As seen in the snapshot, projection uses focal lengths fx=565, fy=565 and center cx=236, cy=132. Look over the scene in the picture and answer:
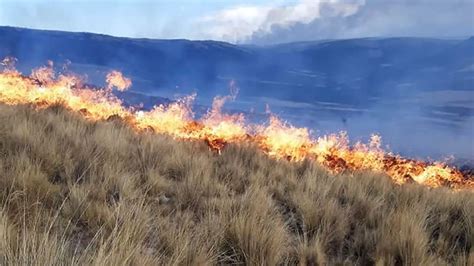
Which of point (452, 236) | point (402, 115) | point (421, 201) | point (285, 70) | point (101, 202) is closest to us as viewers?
point (101, 202)

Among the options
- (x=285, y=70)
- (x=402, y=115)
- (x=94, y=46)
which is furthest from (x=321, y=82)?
(x=94, y=46)

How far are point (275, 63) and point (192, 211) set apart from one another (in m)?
106

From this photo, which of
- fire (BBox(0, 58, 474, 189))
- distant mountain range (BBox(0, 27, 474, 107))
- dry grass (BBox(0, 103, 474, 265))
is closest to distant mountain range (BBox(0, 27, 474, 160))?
distant mountain range (BBox(0, 27, 474, 107))

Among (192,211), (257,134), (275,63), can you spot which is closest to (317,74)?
(275,63)

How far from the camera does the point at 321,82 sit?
352ft

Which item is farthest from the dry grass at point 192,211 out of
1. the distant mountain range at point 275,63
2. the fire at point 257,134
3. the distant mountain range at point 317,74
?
the distant mountain range at point 275,63

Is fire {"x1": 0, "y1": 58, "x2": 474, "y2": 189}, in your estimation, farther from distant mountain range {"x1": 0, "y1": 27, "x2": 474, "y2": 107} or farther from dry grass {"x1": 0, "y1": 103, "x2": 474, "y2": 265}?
distant mountain range {"x1": 0, "y1": 27, "x2": 474, "y2": 107}

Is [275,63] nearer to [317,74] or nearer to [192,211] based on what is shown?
[317,74]

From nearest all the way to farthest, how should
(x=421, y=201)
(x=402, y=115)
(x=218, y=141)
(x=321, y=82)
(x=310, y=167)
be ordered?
(x=421, y=201)
(x=310, y=167)
(x=218, y=141)
(x=402, y=115)
(x=321, y=82)

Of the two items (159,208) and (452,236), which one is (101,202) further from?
(452,236)

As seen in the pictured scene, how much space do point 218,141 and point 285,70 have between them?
343 feet

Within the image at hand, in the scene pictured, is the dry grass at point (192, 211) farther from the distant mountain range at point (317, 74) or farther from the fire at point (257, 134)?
the distant mountain range at point (317, 74)

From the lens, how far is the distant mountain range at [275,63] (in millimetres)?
86000

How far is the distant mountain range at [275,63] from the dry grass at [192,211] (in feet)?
236
